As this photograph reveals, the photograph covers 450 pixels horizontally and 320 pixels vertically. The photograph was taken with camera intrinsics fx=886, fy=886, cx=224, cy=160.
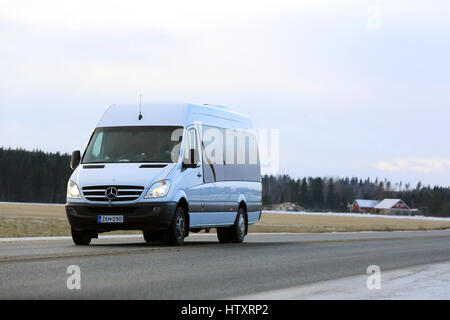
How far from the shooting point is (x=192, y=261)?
1426 cm

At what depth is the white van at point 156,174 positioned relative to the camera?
17766mm

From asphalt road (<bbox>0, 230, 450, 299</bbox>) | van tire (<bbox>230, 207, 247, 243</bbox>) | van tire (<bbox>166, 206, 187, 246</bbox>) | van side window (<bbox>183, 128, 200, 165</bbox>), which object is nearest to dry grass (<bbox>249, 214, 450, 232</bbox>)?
van tire (<bbox>230, 207, 247, 243</bbox>)

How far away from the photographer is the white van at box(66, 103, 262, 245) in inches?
699

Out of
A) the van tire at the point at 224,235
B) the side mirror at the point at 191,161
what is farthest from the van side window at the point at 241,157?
the side mirror at the point at 191,161

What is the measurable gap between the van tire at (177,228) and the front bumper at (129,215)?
0.23 m

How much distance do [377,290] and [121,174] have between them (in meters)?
8.85

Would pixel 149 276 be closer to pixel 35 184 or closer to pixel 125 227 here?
pixel 125 227

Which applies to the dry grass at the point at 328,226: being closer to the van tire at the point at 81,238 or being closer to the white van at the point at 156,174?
the white van at the point at 156,174

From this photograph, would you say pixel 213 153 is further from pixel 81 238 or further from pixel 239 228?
pixel 81 238

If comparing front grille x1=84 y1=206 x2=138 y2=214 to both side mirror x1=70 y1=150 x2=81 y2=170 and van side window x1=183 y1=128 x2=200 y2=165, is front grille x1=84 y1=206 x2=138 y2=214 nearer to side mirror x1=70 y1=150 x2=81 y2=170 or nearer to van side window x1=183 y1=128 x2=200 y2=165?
side mirror x1=70 y1=150 x2=81 y2=170

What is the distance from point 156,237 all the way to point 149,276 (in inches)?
361

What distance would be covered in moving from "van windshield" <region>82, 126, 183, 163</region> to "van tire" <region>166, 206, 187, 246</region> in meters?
1.11

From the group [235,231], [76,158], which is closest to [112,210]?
[76,158]
